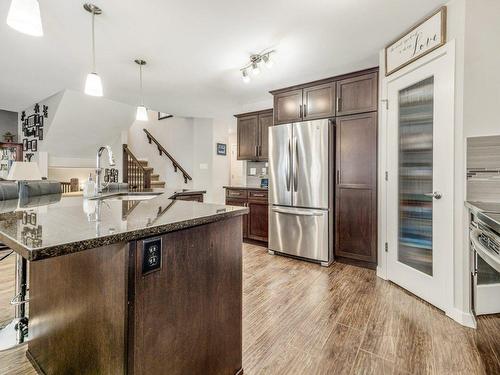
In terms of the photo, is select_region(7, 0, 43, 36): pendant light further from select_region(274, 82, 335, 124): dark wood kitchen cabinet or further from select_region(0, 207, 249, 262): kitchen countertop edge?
select_region(274, 82, 335, 124): dark wood kitchen cabinet

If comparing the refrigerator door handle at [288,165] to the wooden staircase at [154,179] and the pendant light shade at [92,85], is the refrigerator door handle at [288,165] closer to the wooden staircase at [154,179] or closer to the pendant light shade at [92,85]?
the pendant light shade at [92,85]

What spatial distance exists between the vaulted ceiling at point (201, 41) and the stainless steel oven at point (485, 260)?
5.80 feet

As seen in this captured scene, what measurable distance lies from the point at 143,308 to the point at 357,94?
123 inches

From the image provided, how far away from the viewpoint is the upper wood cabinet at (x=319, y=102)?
126 inches

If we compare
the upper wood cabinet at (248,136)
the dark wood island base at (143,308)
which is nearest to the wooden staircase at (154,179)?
the upper wood cabinet at (248,136)

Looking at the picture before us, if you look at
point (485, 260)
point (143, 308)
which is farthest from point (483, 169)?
point (143, 308)

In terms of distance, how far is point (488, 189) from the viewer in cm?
194

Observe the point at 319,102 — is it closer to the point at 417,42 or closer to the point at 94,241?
the point at 417,42

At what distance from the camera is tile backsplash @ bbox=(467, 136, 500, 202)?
192 centimetres

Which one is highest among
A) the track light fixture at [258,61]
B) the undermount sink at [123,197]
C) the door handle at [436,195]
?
the track light fixture at [258,61]

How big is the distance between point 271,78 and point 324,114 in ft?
3.05

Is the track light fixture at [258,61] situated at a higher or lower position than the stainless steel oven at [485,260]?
higher

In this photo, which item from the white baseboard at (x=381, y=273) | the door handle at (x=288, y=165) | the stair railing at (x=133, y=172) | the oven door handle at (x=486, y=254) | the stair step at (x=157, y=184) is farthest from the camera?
the stair step at (x=157, y=184)

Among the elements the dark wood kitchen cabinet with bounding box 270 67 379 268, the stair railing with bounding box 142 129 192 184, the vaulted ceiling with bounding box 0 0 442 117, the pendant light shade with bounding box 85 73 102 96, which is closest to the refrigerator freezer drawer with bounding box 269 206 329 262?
the dark wood kitchen cabinet with bounding box 270 67 379 268
